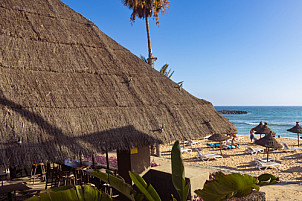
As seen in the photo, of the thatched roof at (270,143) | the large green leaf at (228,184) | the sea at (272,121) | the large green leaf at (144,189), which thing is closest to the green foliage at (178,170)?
the large green leaf at (144,189)

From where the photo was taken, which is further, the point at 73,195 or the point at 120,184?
the point at 120,184

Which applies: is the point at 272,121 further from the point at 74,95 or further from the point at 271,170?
the point at 74,95

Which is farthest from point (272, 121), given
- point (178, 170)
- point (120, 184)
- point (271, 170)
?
point (120, 184)

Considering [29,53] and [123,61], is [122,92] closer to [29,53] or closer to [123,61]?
[123,61]

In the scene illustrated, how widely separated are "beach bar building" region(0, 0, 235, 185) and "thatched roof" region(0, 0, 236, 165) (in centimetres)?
2

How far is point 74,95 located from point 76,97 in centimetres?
8

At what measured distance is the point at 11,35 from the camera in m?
5.60

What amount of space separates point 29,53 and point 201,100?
5.06 meters

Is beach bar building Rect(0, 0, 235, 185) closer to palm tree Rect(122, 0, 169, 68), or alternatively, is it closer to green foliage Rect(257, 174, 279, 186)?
green foliage Rect(257, 174, 279, 186)

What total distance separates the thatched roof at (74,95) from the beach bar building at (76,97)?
0.7 inches

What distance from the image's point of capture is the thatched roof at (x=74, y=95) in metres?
4.31

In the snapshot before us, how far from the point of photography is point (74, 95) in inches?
207

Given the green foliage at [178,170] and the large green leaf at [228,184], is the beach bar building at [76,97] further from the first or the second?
the large green leaf at [228,184]

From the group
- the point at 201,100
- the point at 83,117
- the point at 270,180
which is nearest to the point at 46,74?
the point at 83,117
